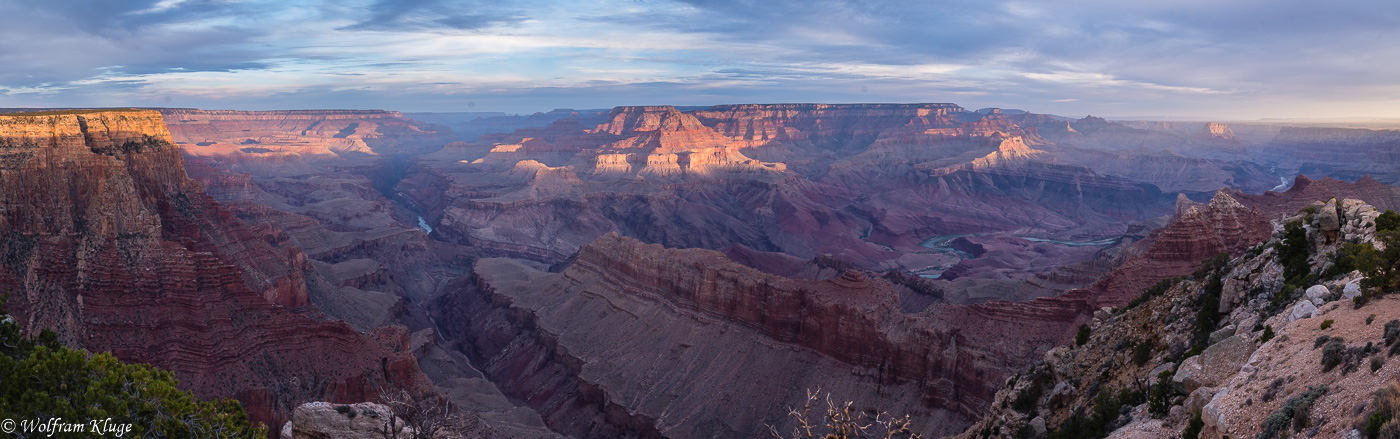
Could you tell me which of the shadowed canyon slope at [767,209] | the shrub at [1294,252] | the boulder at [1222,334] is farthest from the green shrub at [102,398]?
the shadowed canyon slope at [767,209]

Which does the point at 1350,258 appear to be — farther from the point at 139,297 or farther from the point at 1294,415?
the point at 139,297

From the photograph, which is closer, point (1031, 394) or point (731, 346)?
point (1031, 394)

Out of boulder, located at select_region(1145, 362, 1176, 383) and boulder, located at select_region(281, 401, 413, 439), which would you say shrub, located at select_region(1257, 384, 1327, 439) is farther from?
boulder, located at select_region(281, 401, 413, 439)

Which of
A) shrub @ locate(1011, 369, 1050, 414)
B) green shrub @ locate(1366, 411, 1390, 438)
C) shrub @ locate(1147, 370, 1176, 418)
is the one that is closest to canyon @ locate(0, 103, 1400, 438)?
shrub @ locate(1011, 369, 1050, 414)

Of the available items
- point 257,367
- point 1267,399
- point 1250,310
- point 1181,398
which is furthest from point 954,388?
point 257,367

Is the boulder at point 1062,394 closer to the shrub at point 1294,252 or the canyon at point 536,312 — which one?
the shrub at point 1294,252

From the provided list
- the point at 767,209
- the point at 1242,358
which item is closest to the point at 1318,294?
the point at 1242,358

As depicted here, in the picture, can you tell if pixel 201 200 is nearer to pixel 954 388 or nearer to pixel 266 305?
pixel 266 305

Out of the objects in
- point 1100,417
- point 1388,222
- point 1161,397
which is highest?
point 1388,222
